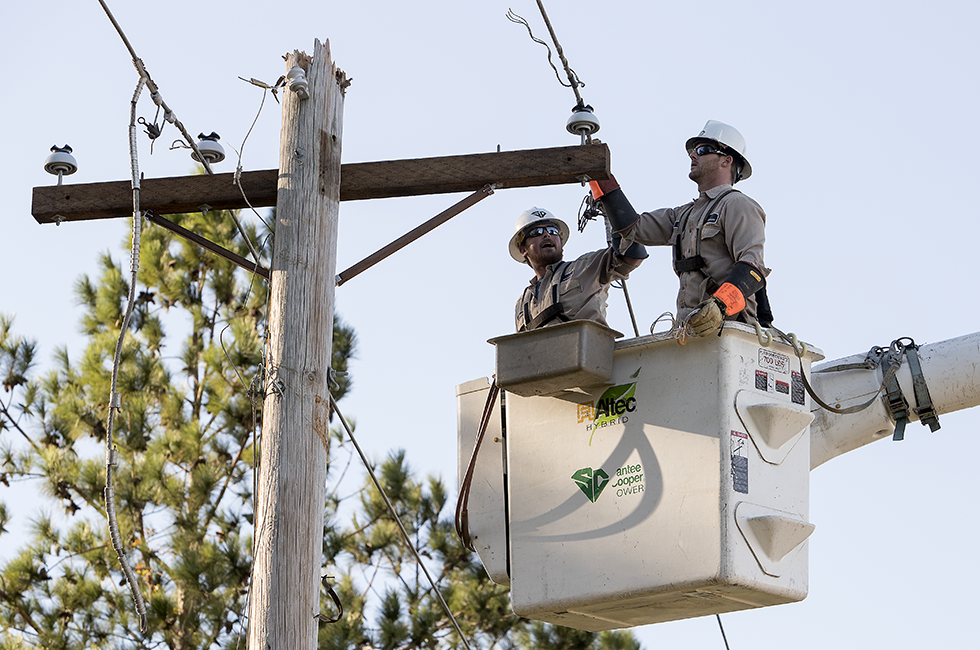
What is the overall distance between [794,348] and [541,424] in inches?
40.9

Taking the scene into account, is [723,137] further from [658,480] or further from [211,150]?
[211,150]

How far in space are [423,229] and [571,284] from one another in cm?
69

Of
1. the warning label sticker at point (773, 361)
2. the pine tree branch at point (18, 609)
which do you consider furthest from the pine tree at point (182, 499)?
the warning label sticker at point (773, 361)

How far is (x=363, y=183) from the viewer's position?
6.46 m

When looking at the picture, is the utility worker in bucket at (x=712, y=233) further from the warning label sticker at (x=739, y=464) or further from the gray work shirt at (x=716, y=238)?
the warning label sticker at (x=739, y=464)

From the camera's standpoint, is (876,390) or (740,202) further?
(876,390)

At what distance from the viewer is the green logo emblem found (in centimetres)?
553

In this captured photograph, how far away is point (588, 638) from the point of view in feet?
43.6

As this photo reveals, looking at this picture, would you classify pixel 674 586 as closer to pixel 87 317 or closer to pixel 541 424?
pixel 541 424

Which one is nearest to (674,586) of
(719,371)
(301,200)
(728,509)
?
(728,509)

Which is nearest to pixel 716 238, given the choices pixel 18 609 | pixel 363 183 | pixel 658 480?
pixel 658 480

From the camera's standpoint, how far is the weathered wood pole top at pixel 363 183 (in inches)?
247

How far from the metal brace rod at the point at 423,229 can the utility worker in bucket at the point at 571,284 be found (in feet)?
1.54

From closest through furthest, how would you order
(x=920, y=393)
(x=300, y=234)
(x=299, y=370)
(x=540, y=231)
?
1. (x=299, y=370)
2. (x=300, y=234)
3. (x=540, y=231)
4. (x=920, y=393)
